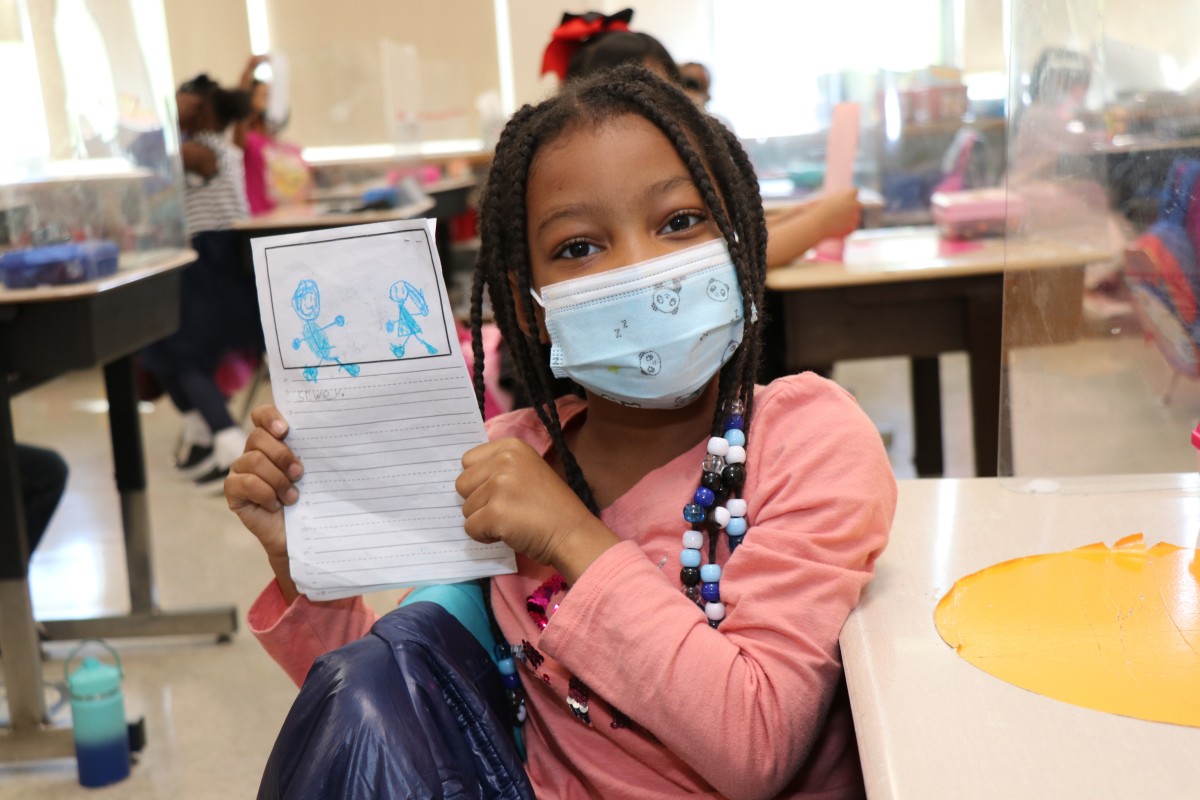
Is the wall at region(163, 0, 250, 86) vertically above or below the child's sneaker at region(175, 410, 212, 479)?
above

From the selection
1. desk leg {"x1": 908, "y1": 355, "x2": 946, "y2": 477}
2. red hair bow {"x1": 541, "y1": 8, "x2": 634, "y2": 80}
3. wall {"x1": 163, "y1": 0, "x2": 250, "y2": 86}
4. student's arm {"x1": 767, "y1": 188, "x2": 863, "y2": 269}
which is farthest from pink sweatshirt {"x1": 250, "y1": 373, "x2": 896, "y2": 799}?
A: wall {"x1": 163, "y1": 0, "x2": 250, "y2": 86}

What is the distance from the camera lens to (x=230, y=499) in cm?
99

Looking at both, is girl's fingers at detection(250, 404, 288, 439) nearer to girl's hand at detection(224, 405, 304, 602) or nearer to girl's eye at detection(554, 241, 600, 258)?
girl's hand at detection(224, 405, 304, 602)

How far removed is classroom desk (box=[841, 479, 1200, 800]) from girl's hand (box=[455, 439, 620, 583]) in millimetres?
211

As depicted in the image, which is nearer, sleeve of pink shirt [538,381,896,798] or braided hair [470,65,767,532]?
sleeve of pink shirt [538,381,896,798]

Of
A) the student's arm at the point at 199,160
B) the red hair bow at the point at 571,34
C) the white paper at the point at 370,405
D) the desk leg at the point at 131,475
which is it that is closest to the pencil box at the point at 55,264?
the desk leg at the point at 131,475

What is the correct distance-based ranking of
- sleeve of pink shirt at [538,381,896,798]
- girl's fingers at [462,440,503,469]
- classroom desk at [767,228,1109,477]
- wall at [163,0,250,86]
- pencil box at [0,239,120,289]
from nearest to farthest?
1. sleeve of pink shirt at [538,381,896,798]
2. girl's fingers at [462,440,503,469]
3. pencil box at [0,239,120,289]
4. classroom desk at [767,228,1109,477]
5. wall at [163,0,250,86]

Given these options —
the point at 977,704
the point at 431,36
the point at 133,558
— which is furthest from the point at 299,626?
the point at 431,36

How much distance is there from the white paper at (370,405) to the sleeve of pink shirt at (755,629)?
15 centimetres

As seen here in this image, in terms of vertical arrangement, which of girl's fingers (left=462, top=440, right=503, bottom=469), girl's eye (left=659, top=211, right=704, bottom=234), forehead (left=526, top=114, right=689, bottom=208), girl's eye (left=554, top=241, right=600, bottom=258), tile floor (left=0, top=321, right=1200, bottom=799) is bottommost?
tile floor (left=0, top=321, right=1200, bottom=799)

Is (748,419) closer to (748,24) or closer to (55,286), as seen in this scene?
(55,286)

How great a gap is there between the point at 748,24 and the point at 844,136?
1.13 meters

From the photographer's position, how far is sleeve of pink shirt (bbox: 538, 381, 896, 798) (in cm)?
81

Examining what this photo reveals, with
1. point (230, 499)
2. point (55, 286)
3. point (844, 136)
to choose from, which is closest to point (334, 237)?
point (230, 499)
